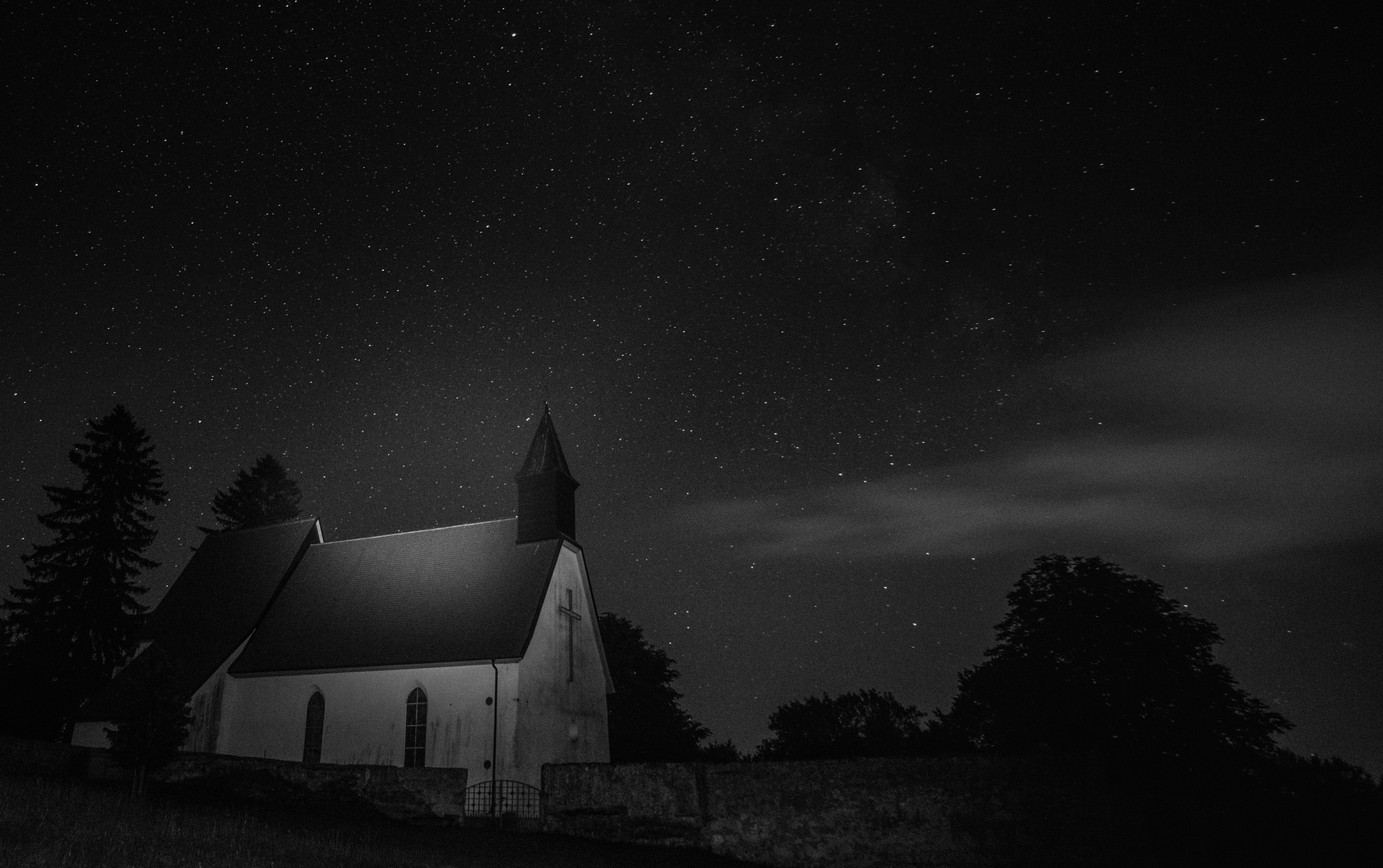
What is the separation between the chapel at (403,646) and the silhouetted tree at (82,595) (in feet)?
16.9

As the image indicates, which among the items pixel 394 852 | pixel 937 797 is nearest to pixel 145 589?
pixel 394 852

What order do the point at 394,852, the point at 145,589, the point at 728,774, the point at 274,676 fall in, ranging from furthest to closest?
the point at 145,589 → the point at 274,676 → the point at 728,774 → the point at 394,852

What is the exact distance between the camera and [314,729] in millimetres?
25750

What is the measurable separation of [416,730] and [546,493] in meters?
9.50

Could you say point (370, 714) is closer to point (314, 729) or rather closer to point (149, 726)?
point (314, 729)

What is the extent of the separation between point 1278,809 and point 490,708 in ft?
66.2

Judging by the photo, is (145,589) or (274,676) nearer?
(274,676)

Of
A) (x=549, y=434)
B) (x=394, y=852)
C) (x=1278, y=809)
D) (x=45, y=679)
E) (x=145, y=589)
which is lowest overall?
(x=1278, y=809)

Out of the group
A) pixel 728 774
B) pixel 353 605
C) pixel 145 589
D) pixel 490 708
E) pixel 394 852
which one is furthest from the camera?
pixel 145 589

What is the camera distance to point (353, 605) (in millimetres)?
28344

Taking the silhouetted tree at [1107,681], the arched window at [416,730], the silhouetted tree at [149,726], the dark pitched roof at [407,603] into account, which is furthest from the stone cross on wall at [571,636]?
the silhouetted tree at [1107,681]

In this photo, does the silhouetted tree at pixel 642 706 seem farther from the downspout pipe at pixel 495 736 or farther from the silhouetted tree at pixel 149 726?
the silhouetted tree at pixel 149 726

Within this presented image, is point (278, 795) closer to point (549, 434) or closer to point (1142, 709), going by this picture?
point (549, 434)

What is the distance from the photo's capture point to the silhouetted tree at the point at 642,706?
43656mm
